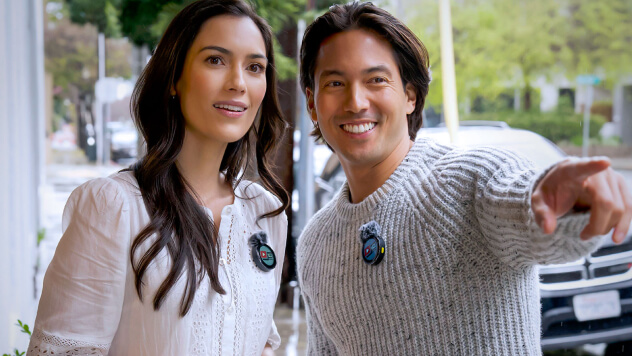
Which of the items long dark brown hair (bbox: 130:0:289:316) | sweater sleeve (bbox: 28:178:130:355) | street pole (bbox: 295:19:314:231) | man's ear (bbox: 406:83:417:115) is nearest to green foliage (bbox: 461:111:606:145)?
street pole (bbox: 295:19:314:231)

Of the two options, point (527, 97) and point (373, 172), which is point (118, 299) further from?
point (527, 97)

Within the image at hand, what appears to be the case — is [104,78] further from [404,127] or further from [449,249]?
[449,249]

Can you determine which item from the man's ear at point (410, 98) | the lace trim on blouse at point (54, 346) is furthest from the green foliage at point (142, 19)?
the lace trim on blouse at point (54, 346)

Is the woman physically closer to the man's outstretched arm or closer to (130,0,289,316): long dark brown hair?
(130,0,289,316): long dark brown hair

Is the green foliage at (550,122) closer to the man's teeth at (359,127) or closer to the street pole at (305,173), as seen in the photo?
the street pole at (305,173)

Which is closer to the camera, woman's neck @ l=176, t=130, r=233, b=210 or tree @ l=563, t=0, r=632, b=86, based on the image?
woman's neck @ l=176, t=130, r=233, b=210

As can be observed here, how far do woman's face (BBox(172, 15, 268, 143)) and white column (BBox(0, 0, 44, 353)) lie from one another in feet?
5.45

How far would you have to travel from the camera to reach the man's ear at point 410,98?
65.1 inches

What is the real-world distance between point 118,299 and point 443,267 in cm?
74

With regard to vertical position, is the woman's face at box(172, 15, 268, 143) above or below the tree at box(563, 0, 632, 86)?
below

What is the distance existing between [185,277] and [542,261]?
0.78 meters

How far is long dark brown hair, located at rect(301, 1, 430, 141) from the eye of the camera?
5.16ft

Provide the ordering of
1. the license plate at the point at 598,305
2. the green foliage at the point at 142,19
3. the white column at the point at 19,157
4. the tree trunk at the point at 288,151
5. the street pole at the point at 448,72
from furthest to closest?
the tree trunk at the point at 288,151 → the street pole at the point at 448,72 → the green foliage at the point at 142,19 → the license plate at the point at 598,305 → the white column at the point at 19,157

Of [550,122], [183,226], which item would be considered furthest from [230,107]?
[550,122]
